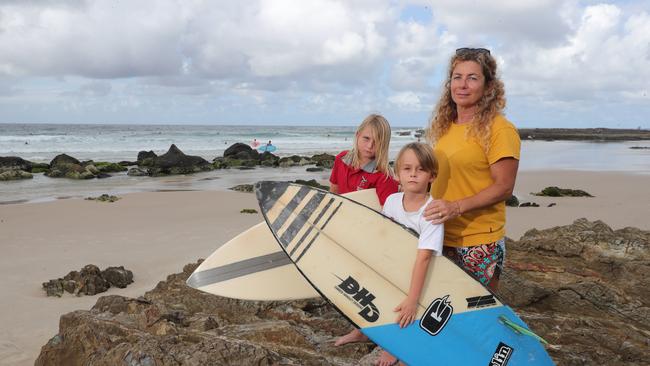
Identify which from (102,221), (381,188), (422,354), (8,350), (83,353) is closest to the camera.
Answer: (422,354)

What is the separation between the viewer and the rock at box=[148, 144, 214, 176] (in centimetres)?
2046

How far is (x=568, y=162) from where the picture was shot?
23.7 m

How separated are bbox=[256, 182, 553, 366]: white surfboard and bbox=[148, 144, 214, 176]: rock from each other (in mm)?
17811

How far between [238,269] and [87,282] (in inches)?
110

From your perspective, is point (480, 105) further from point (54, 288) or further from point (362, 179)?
point (54, 288)

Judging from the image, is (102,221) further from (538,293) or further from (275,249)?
(538,293)

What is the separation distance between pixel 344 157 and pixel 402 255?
982mm

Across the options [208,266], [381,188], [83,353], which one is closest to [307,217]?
[381,188]

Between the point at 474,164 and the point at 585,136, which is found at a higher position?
the point at 474,164

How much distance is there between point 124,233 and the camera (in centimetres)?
895

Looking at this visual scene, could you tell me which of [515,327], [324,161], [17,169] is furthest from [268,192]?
[324,161]

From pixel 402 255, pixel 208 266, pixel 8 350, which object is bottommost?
pixel 8 350

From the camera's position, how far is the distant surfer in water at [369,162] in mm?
3346

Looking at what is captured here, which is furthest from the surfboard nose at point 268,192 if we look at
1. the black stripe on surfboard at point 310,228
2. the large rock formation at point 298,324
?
the large rock formation at point 298,324
